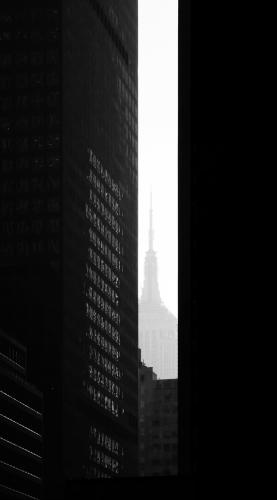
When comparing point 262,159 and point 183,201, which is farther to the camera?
point 183,201

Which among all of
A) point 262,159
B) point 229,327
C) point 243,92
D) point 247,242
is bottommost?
point 229,327

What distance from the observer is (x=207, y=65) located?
43.3m

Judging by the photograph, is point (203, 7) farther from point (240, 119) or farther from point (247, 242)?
point (247, 242)

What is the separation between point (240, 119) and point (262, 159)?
168 cm

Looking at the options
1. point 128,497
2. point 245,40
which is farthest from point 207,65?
point 128,497

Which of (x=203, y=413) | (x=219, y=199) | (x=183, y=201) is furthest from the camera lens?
(x=183, y=201)

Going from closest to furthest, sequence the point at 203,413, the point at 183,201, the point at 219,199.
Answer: the point at 203,413 → the point at 219,199 → the point at 183,201

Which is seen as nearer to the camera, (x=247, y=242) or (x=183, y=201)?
(x=247, y=242)

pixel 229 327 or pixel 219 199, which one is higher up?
pixel 219 199

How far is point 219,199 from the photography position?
137 ft

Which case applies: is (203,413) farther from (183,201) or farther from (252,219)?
(183,201)

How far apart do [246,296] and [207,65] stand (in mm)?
8808

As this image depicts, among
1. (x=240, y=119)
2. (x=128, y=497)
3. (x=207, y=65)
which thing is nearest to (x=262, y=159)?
(x=240, y=119)

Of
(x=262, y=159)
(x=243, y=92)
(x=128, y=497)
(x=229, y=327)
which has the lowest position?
(x=128, y=497)
